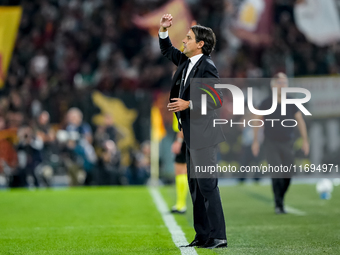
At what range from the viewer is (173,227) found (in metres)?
7.43

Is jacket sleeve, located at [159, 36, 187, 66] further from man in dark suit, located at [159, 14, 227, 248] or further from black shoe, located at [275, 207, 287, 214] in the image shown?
black shoe, located at [275, 207, 287, 214]

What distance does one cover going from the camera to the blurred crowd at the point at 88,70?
16.3 m

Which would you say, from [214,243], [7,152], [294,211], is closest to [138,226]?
[214,243]

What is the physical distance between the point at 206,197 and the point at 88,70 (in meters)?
15.0

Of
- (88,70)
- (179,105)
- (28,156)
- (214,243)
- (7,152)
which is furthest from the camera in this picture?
(88,70)

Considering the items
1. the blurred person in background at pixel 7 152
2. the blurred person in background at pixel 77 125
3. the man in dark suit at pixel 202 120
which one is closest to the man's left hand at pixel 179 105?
the man in dark suit at pixel 202 120

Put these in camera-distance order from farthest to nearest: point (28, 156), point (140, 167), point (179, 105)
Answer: point (140, 167)
point (28, 156)
point (179, 105)

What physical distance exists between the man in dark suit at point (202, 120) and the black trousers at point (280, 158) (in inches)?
148

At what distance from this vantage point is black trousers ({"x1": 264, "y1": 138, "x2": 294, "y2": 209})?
30.1 feet

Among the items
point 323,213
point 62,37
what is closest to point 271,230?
point 323,213

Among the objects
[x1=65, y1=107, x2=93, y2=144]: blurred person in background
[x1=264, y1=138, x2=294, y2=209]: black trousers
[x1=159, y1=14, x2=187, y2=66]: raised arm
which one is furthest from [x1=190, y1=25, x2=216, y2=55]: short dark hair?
[x1=65, y1=107, x2=93, y2=144]: blurred person in background

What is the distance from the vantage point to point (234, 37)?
20.0 meters

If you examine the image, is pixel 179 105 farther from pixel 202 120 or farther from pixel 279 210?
pixel 279 210

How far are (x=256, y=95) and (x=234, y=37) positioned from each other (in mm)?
4514
